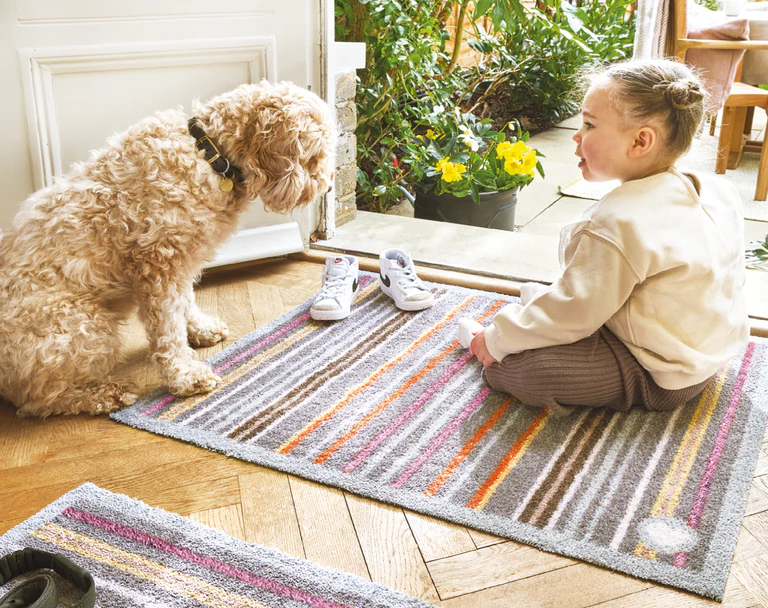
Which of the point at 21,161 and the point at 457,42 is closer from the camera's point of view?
the point at 21,161

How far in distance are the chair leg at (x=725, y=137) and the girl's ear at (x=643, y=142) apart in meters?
3.10

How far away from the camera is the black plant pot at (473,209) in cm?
334

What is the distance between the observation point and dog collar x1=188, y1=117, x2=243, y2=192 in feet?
6.21

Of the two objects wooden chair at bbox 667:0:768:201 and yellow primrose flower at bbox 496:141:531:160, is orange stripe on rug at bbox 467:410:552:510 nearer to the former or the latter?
yellow primrose flower at bbox 496:141:531:160

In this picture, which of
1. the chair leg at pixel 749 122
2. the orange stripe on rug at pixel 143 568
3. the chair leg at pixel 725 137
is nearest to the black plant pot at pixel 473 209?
the chair leg at pixel 725 137

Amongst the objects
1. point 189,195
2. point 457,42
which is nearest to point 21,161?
point 189,195

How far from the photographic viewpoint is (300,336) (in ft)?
7.51

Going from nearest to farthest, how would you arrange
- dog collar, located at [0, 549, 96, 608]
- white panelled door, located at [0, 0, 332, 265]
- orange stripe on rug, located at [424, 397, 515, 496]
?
dog collar, located at [0, 549, 96, 608] → orange stripe on rug, located at [424, 397, 515, 496] → white panelled door, located at [0, 0, 332, 265]

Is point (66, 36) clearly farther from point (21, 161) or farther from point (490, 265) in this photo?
point (490, 265)

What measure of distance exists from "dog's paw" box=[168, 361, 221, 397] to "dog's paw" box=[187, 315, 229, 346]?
25 cm

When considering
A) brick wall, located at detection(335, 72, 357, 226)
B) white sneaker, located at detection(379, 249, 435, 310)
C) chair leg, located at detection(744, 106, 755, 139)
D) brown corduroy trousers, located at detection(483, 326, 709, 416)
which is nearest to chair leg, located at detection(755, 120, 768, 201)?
chair leg, located at detection(744, 106, 755, 139)

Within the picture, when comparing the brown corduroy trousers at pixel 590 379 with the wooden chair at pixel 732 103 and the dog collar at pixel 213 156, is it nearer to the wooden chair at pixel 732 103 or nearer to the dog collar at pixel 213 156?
the dog collar at pixel 213 156

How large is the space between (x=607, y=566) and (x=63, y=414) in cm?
140

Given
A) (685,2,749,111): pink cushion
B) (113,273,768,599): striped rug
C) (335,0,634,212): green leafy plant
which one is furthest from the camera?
(685,2,749,111): pink cushion
